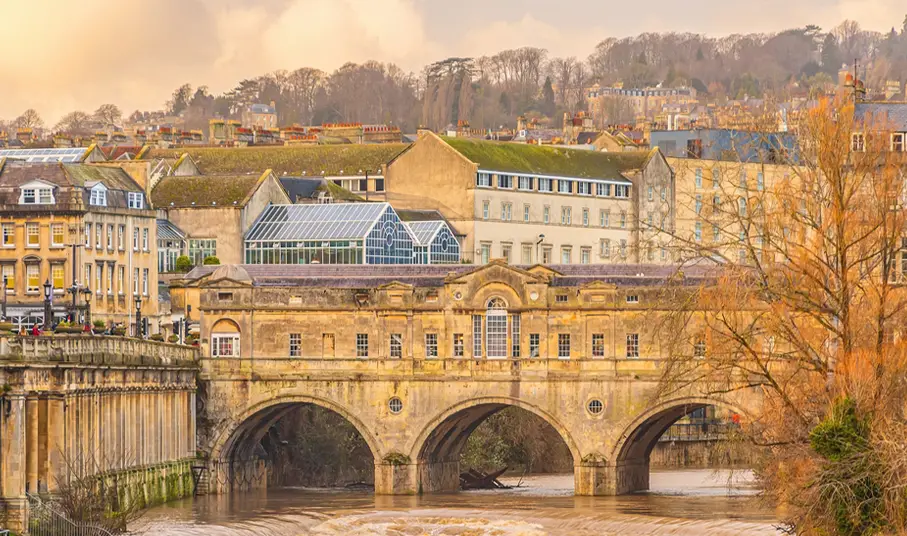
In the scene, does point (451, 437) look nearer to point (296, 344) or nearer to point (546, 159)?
point (296, 344)

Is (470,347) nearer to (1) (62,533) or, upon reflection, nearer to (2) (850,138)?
(1) (62,533)

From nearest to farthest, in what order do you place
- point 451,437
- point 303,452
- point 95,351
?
point 95,351
point 451,437
point 303,452

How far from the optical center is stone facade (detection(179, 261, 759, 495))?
87.9m

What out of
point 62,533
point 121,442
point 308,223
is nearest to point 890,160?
point 62,533

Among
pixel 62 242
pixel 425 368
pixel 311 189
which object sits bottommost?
pixel 425 368

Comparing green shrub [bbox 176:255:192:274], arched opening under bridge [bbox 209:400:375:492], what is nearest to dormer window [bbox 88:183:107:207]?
green shrub [bbox 176:255:192:274]

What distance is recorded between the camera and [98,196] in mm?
106812

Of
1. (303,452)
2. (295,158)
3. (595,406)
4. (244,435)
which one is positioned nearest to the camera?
(595,406)

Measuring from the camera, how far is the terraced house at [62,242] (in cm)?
10325

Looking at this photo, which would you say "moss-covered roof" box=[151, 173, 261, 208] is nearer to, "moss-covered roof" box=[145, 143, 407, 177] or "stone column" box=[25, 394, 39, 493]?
"moss-covered roof" box=[145, 143, 407, 177]

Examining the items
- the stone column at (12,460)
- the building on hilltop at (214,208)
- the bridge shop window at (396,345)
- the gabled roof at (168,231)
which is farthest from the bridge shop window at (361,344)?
the gabled roof at (168,231)

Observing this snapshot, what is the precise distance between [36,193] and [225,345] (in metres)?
18.5

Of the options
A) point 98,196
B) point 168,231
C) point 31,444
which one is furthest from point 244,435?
point 168,231

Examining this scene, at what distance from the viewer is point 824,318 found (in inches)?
2259
